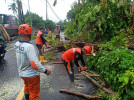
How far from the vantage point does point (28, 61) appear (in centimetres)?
270

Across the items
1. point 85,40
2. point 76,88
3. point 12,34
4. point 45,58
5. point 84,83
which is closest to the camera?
point 76,88

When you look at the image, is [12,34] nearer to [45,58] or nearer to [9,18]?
[9,18]

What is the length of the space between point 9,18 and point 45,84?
72.6ft

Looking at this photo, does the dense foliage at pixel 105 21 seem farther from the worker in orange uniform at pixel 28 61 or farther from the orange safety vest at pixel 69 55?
the worker in orange uniform at pixel 28 61

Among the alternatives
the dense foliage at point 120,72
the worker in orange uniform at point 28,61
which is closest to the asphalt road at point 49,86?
the dense foliage at point 120,72

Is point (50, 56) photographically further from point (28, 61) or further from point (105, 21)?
point (28, 61)

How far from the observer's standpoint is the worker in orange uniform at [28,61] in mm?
2558

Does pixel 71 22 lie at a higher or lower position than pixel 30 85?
higher

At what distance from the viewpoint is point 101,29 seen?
594 cm

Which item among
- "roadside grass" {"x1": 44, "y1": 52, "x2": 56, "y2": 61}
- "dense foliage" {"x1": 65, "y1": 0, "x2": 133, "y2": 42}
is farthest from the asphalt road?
"dense foliage" {"x1": 65, "y1": 0, "x2": 133, "y2": 42}

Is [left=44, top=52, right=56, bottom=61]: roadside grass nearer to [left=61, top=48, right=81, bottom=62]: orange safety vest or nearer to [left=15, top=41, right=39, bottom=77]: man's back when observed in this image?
[left=61, top=48, right=81, bottom=62]: orange safety vest

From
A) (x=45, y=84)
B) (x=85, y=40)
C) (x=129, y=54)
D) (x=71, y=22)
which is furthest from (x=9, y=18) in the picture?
(x=129, y=54)

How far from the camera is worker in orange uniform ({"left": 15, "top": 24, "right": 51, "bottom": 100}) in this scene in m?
2.56

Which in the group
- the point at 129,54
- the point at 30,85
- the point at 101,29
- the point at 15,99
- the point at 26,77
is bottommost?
the point at 15,99
